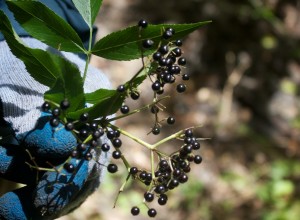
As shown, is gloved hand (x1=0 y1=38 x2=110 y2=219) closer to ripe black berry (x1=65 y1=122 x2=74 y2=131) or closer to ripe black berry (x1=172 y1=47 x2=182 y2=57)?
ripe black berry (x1=65 y1=122 x2=74 y2=131)

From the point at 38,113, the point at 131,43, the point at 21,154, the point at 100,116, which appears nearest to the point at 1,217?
the point at 21,154

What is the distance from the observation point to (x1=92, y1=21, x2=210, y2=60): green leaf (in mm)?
1192

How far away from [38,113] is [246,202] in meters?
3.23

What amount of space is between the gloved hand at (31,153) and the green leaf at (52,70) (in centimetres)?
8

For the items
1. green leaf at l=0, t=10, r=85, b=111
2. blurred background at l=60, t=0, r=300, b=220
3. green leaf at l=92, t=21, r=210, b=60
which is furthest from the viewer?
blurred background at l=60, t=0, r=300, b=220

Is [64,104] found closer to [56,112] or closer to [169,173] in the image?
[56,112]

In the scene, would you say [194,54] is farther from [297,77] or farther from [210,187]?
[210,187]

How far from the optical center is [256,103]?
504 centimetres

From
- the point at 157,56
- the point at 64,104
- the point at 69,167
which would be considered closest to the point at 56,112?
the point at 64,104

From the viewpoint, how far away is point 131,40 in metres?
1.23

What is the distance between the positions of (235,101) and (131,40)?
3888 mm

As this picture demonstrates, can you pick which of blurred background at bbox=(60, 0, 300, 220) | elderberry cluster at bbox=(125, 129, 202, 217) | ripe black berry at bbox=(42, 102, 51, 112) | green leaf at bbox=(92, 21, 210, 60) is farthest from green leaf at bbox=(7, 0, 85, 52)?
blurred background at bbox=(60, 0, 300, 220)

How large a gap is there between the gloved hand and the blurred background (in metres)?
2.69

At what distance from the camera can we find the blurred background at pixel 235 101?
13.8ft
